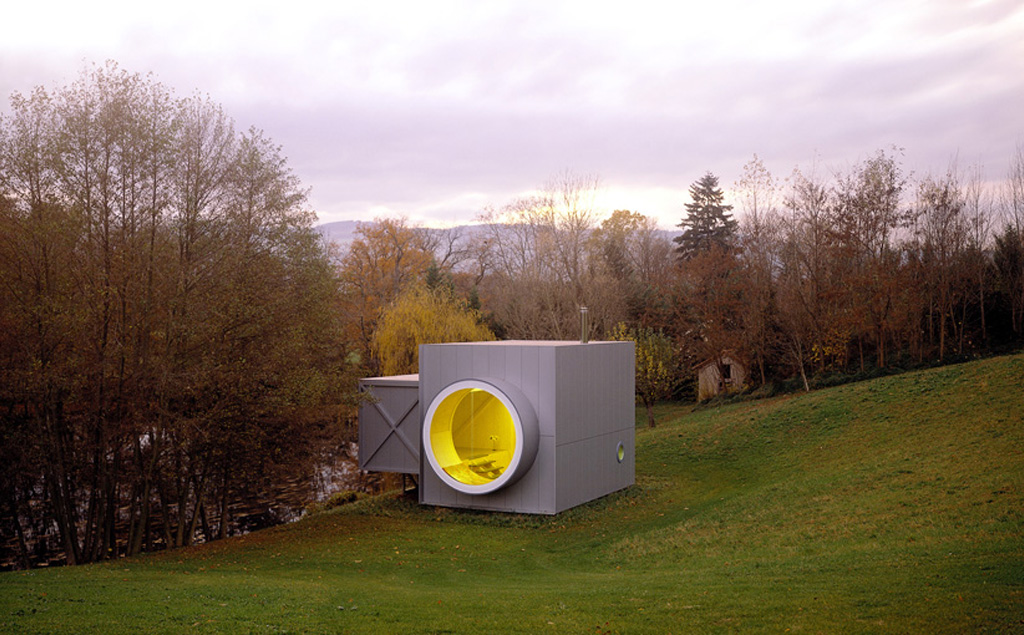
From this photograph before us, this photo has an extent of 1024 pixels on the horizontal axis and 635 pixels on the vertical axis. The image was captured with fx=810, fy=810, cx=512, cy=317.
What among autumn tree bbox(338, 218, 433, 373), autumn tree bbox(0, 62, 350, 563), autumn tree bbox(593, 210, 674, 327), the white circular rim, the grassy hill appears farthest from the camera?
autumn tree bbox(338, 218, 433, 373)

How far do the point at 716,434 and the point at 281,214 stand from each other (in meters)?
16.2

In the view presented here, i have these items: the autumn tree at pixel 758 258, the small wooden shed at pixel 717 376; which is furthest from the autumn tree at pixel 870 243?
the small wooden shed at pixel 717 376

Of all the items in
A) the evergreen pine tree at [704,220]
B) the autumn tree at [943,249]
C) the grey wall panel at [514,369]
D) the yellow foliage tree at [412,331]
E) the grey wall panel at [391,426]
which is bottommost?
the grey wall panel at [391,426]

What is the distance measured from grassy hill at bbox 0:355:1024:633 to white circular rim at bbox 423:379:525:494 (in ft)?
2.42

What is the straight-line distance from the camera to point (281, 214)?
17.3m

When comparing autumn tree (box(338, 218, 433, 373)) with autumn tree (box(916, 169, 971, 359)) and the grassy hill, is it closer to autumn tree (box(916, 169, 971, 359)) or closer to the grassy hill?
autumn tree (box(916, 169, 971, 359))

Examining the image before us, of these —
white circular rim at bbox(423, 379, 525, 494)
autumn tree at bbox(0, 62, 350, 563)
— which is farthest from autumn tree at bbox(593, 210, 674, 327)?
autumn tree at bbox(0, 62, 350, 563)

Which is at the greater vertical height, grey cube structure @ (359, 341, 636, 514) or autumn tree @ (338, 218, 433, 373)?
autumn tree @ (338, 218, 433, 373)

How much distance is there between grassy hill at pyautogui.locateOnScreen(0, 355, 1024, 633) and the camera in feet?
26.4

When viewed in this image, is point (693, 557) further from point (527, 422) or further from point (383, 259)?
point (383, 259)

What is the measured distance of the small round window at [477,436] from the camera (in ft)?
55.5

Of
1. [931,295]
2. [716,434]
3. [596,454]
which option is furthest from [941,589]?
[931,295]

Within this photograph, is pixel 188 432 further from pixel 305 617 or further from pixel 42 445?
pixel 305 617

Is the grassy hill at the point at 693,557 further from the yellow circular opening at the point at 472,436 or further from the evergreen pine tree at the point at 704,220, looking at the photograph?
the evergreen pine tree at the point at 704,220
